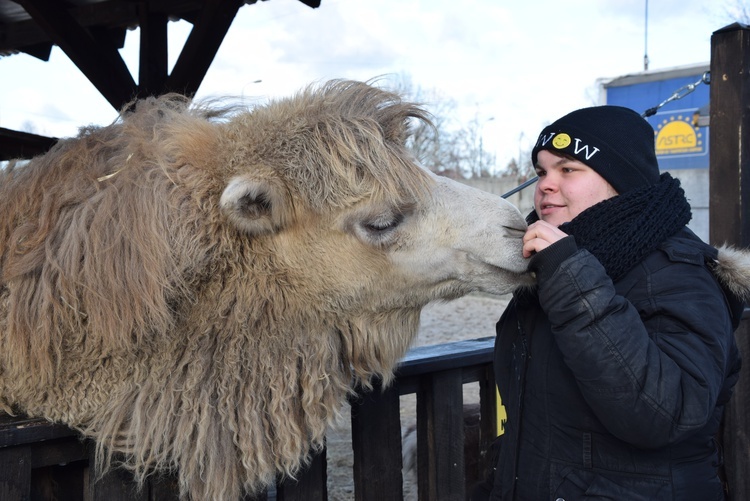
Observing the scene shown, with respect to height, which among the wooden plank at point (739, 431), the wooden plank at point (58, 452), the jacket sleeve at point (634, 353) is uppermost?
the jacket sleeve at point (634, 353)

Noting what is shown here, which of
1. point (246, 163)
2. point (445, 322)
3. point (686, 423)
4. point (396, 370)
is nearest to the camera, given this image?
point (686, 423)

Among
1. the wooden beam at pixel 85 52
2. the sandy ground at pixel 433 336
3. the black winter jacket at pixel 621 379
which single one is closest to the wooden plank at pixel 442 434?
the sandy ground at pixel 433 336

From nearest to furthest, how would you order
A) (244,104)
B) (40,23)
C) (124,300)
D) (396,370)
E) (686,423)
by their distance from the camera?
(686,423) < (124,300) < (244,104) < (396,370) < (40,23)

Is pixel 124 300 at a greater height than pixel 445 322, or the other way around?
pixel 124 300

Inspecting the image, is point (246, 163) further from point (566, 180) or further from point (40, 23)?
point (40, 23)

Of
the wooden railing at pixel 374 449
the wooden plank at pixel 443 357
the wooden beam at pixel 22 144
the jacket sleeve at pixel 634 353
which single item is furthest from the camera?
the wooden beam at pixel 22 144

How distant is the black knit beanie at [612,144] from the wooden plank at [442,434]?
1.13 m

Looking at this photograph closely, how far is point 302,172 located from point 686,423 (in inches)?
52.4

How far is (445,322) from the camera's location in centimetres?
1167

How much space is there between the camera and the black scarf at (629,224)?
202 cm

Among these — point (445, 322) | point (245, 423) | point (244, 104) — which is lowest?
point (445, 322)

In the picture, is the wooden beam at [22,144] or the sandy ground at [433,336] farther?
the sandy ground at [433,336]

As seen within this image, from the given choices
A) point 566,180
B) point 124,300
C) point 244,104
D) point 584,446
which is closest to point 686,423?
point 584,446

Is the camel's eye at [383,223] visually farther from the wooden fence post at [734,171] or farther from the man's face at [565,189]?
the wooden fence post at [734,171]
